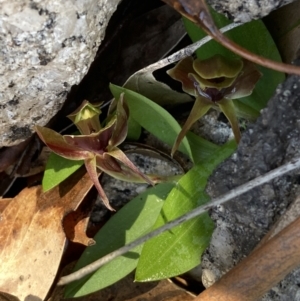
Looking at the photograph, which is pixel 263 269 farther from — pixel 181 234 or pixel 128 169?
pixel 128 169

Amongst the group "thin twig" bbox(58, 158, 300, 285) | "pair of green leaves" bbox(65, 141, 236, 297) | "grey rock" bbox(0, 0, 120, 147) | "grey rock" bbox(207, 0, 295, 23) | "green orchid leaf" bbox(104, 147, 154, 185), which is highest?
"grey rock" bbox(0, 0, 120, 147)

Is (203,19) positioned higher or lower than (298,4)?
higher

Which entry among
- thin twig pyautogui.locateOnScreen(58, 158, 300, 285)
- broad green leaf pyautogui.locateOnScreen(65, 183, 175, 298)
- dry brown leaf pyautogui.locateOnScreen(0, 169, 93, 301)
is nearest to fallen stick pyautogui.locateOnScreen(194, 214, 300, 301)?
thin twig pyautogui.locateOnScreen(58, 158, 300, 285)

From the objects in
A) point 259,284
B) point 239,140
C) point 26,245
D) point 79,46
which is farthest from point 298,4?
point 26,245

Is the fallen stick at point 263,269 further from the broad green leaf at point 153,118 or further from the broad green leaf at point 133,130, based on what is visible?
the broad green leaf at point 133,130

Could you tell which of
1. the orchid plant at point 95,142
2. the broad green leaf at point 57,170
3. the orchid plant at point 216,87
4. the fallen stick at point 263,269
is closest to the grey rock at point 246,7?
the orchid plant at point 216,87

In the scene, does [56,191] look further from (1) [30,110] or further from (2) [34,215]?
(1) [30,110]

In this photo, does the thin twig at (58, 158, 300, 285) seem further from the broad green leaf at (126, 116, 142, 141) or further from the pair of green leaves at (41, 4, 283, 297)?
the broad green leaf at (126, 116, 142, 141)
